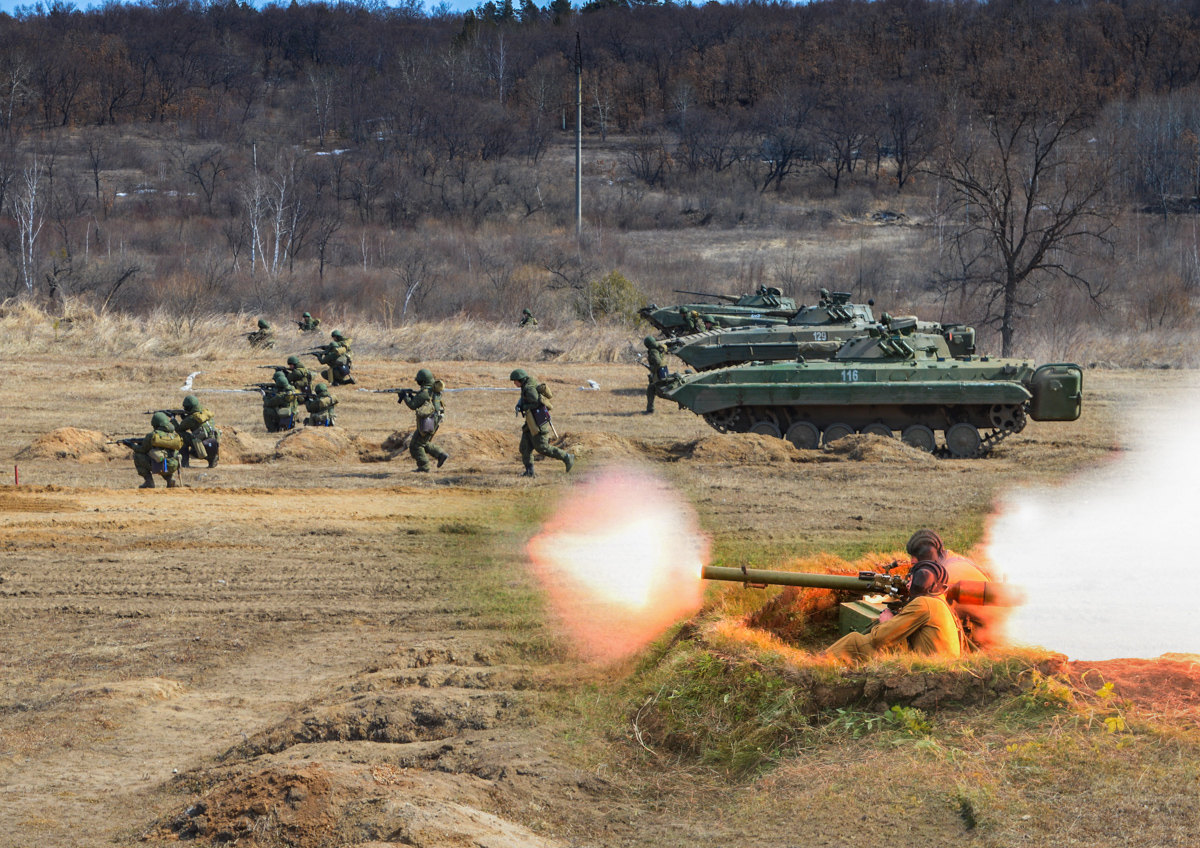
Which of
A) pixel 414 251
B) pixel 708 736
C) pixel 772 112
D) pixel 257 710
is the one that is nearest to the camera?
pixel 708 736

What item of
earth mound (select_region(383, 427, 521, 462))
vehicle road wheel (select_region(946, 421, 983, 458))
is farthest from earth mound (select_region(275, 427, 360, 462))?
vehicle road wheel (select_region(946, 421, 983, 458))

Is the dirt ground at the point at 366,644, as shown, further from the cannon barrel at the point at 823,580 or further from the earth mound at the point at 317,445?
the cannon barrel at the point at 823,580

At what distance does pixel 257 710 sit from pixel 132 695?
858 mm

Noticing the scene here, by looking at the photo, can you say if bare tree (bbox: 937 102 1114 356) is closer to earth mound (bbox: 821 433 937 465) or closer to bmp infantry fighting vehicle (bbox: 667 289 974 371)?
bmp infantry fighting vehicle (bbox: 667 289 974 371)

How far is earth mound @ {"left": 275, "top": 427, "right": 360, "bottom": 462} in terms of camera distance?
16703mm

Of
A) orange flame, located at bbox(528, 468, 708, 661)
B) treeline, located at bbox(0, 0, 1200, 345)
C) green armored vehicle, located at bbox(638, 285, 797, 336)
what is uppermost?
treeline, located at bbox(0, 0, 1200, 345)

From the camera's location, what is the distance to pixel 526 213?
59.2 metres

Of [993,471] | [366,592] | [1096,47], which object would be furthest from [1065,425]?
[1096,47]

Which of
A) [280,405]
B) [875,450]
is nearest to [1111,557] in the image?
[875,450]

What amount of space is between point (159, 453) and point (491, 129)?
2288 inches

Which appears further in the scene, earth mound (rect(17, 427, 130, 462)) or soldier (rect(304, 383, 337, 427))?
soldier (rect(304, 383, 337, 427))

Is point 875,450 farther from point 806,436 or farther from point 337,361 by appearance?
point 337,361

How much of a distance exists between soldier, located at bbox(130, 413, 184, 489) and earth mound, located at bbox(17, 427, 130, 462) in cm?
310

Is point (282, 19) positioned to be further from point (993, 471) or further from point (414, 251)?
point (993, 471)
